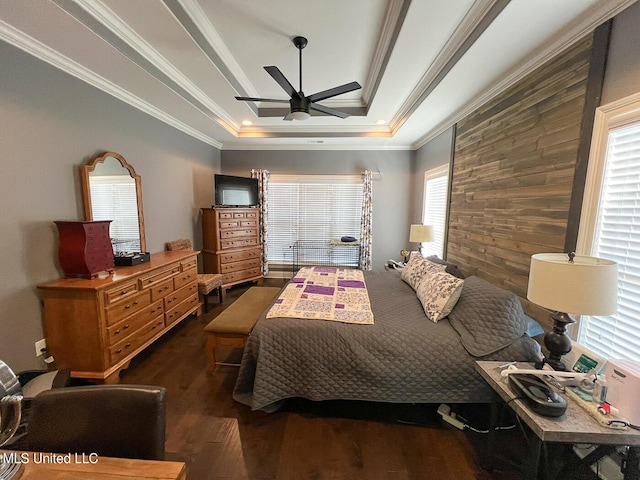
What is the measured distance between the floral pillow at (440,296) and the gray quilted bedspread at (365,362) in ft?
0.34

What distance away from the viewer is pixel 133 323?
2.33 metres

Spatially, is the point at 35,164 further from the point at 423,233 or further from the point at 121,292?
the point at 423,233

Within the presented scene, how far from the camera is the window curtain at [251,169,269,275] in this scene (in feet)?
15.9

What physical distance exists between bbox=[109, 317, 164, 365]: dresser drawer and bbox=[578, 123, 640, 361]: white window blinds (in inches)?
130

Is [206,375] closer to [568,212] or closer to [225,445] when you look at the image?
[225,445]

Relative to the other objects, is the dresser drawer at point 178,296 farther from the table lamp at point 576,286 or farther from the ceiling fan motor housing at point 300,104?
the table lamp at point 576,286

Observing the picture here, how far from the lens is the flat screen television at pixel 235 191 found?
423 centimetres

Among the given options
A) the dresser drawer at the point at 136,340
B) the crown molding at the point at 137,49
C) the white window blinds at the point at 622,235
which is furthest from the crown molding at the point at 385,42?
the dresser drawer at the point at 136,340

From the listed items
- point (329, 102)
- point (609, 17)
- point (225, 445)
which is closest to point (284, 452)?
point (225, 445)

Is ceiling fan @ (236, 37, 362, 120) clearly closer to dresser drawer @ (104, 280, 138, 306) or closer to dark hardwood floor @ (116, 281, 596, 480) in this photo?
dresser drawer @ (104, 280, 138, 306)

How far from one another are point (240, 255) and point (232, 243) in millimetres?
266

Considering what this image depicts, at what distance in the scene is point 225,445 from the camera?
5.41 feet

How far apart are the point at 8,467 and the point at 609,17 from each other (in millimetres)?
3098

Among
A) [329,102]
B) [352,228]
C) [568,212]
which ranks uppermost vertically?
[329,102]
